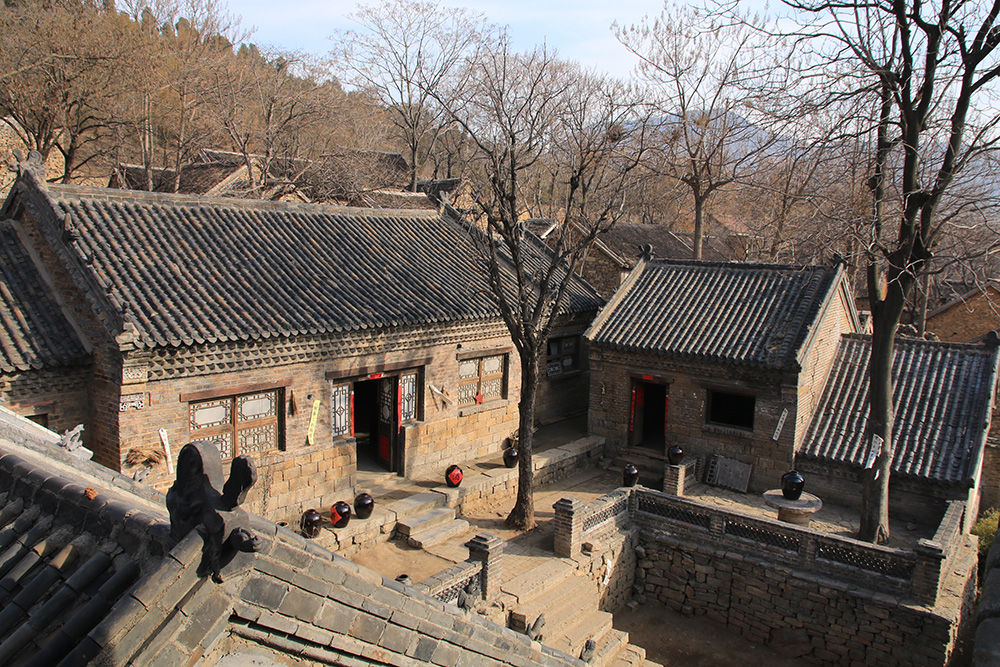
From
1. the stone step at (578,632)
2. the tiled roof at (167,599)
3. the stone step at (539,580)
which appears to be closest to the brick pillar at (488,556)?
the stone step at (539,580)

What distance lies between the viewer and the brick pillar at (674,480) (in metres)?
15.0

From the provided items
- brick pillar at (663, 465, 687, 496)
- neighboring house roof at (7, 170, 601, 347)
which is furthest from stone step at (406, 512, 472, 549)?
brick pillar at (663, 465, 687, 496)

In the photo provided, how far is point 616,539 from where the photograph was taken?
1347cm

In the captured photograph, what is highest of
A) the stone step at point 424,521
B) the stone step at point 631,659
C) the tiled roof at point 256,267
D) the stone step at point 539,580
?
the tiled roof at point 256,267

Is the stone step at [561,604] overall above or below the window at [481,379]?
below

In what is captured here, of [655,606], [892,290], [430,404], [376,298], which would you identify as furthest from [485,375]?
[892,290]

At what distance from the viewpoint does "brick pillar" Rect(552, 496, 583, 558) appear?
12406mm

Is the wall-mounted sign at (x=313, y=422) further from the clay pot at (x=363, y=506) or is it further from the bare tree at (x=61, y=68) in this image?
the bare tree at (x=61, y=68)

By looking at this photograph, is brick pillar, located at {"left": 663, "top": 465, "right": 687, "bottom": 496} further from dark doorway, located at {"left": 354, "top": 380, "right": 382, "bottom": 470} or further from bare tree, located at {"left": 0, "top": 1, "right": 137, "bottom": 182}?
bare tree, located at {"left": 0, "top": 1, "right": 137, "bottom": 182}

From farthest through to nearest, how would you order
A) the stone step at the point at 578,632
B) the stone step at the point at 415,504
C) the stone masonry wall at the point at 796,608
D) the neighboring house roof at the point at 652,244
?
the neighboring house roof at the point at 652,244 → the stone step at the point at 415,504 → the stone masonry wall at the point at 796,608 → the stone step at the point at 578,632

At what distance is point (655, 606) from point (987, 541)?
23.9ft

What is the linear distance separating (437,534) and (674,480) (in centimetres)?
558

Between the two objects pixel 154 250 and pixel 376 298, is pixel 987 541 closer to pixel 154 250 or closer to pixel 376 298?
pixel 376 298

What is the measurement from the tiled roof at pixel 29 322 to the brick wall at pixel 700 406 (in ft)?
→ 38.7
